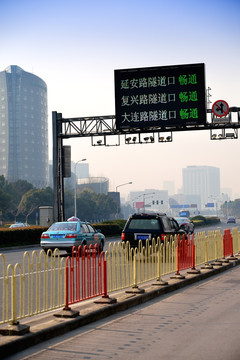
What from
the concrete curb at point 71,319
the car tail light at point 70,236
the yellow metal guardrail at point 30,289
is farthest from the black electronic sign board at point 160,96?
the yellow metal guardrail at point 30,289

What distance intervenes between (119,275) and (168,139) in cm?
2700

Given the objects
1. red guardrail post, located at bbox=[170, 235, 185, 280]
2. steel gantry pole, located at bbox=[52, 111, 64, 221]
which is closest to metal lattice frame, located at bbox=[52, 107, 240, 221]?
steel gantry pole, located at bbox=[52, 111, 64, 221]

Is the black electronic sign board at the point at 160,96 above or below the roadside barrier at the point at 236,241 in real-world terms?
above

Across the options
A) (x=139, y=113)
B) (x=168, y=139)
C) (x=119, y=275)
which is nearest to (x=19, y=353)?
(x=119, y=275)

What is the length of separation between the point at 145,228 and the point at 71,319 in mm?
12778

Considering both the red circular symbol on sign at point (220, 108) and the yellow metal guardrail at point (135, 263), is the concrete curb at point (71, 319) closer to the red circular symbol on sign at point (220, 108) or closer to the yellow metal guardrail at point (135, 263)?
the yellow metal guardrail at point (135, 263)

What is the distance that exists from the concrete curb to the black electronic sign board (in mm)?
22371

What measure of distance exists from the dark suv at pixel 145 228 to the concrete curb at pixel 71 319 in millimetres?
7001

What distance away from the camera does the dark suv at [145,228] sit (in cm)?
2108

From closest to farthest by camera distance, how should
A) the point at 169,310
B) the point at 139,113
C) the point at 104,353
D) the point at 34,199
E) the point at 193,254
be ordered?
the point at 104,353, the point at 169,310, the point at 193,254, the point at 139,113, the point at 34,199

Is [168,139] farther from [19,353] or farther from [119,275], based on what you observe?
[19,353]

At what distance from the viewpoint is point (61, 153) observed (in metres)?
40.5

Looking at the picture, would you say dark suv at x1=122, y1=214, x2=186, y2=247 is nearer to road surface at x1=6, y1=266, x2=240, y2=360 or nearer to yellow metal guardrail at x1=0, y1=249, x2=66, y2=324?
road surface at x1=6, y1=266, x2=240, y2=360

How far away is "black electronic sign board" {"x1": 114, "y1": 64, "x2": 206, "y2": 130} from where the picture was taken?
35.3 m
